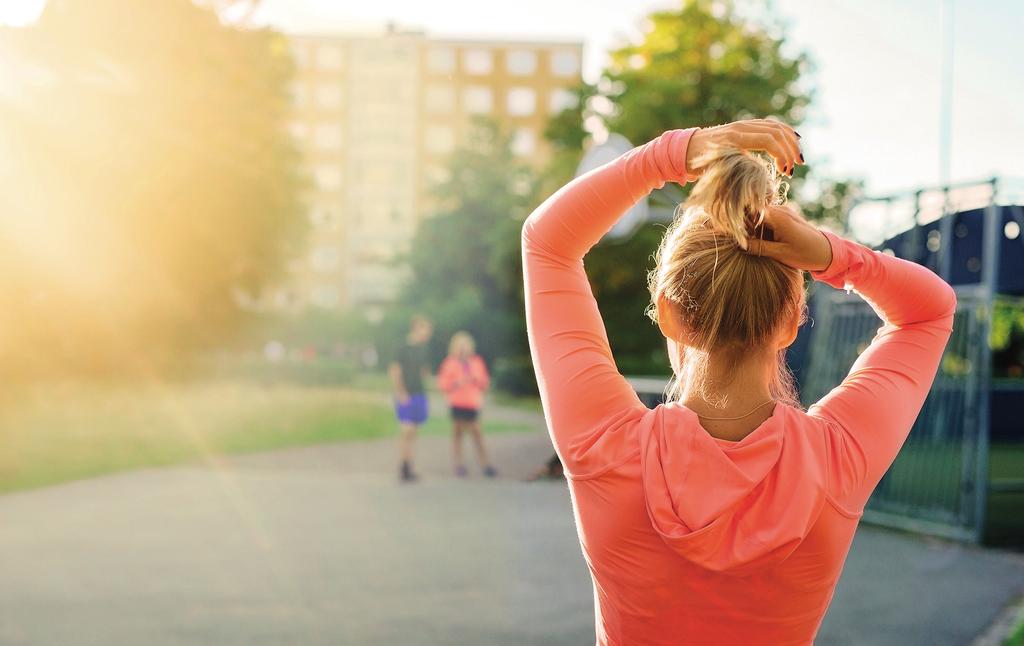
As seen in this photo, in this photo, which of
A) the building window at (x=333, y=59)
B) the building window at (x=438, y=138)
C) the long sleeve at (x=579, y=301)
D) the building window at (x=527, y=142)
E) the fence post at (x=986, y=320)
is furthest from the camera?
the building window at (x=438, y=138)

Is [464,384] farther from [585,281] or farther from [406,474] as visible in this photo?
[585,281]

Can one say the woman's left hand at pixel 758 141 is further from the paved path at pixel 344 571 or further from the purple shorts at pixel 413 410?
the purple shorts at pixel 413 410

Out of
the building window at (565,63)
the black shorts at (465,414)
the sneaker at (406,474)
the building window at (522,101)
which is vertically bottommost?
the sneaker at (406,474)

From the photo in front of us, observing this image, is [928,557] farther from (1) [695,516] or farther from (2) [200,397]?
(2) [200,397]

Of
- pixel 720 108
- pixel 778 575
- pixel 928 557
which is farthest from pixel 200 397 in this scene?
pixel 778 575

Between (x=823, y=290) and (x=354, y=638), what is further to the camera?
(x=823, y=290)

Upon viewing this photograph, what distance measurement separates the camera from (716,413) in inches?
53.1

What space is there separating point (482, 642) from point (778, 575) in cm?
474

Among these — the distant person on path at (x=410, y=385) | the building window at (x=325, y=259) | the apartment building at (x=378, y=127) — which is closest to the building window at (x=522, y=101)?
the apartment building at (x=378, y=127)

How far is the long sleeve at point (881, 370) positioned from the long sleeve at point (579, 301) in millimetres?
264

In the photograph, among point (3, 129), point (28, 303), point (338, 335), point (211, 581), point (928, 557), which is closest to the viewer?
point (211, 581)

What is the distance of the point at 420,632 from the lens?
597 centimetres

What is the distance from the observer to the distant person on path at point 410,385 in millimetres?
12727

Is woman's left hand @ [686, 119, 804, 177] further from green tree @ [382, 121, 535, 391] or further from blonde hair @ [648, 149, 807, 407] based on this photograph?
green tree @ [382, 121, 535, 391]
